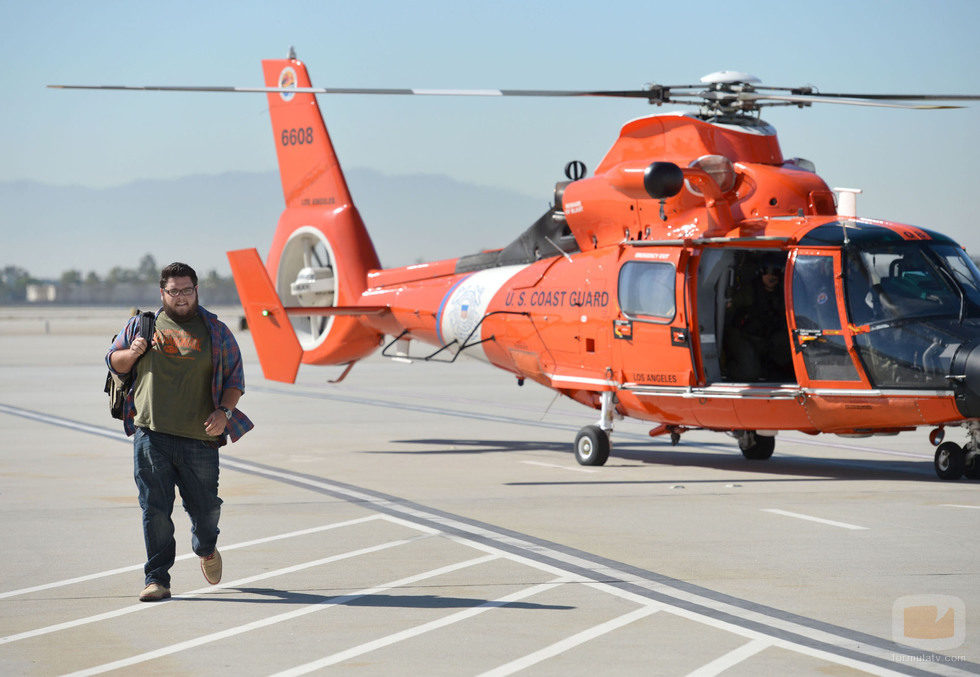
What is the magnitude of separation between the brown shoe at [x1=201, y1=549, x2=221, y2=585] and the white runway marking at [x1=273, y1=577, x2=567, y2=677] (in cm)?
156

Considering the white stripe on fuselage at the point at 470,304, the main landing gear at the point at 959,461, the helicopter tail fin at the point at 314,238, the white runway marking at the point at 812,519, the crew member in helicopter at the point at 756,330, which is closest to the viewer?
the white runway marking at the point at 812,519

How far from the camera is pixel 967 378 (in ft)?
38.5

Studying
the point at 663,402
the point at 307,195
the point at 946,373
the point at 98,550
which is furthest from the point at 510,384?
the point at 98,550

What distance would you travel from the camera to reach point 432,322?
675 inches

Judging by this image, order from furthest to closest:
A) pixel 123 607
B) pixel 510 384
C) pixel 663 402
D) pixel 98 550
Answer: pixel 510 384
pixel 663 402
pixel 98 550
pixel 123 607

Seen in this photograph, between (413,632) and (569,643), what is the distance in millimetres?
851

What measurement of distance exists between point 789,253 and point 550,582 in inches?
245

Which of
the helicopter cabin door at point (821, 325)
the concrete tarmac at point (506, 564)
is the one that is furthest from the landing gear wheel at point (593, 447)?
the helicopter cabin door at point (821, 325)

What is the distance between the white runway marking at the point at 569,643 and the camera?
6035mm

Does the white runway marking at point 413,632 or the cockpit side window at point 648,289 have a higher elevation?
the cockpit side window at point 648,289

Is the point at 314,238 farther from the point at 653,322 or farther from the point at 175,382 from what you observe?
the point at 175,382

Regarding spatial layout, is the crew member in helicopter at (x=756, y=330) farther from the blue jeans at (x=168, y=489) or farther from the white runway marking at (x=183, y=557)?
the blue jeans at (x=168, y=489)

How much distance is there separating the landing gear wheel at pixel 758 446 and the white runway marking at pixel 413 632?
294 inches

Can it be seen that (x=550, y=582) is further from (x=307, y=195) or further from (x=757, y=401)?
(x=307, y=195)
